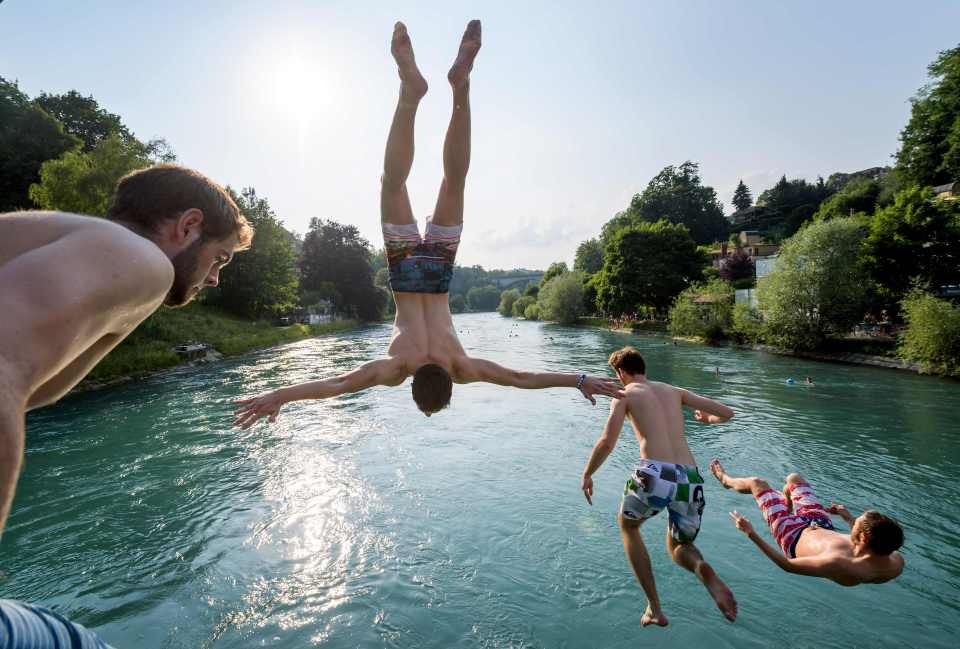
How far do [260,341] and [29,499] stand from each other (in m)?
29.9

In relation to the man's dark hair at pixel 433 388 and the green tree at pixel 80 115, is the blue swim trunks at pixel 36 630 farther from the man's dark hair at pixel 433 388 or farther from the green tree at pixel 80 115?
the green tree at pixel 80 115

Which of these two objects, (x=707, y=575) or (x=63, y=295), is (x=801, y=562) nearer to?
(x=707, y=575)

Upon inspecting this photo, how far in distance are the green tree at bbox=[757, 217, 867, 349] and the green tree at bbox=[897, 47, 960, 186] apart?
19771mm

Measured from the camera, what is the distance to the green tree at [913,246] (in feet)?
90.9

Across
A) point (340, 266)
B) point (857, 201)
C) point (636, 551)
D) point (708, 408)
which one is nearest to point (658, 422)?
point (708, 408)

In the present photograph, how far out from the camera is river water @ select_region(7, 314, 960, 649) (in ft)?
19.6

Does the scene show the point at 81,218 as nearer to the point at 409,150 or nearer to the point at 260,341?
the point at 409,150

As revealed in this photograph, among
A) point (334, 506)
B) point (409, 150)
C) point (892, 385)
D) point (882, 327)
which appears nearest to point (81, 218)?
point (409, 150)

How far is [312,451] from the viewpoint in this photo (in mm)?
13219

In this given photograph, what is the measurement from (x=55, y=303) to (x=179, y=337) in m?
34.5

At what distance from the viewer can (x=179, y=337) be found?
3048 centimetres

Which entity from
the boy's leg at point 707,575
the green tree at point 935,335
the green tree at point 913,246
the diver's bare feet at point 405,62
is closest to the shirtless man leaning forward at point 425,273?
the diver's bare feet at point 405,62

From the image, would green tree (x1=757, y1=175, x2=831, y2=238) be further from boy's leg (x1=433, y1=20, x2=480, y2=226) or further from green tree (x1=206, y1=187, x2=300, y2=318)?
boy's leg (x1=433, y1=20, x2=480, y2=226)

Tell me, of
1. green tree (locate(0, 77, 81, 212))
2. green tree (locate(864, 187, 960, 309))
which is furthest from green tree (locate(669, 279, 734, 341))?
green tree (locate(0, 77, 81, 212))
